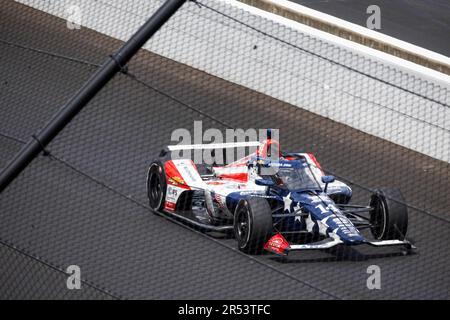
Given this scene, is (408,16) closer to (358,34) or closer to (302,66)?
(358,34)

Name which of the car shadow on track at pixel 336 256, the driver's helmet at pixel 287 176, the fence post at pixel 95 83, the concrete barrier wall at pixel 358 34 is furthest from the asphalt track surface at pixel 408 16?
the fence post at pixel 95 83

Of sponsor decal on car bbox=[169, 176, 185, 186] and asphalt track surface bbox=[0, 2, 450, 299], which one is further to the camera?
sponsor decal on car bbox=[169, 176, 185, 186]

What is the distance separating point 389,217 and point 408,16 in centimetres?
730

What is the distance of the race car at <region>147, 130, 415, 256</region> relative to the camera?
9.59 meters

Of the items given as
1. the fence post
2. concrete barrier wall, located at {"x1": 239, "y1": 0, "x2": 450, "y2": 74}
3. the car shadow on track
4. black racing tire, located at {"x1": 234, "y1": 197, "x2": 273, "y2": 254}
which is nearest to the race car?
black racing tire, located at {"x1": 234, "y1": 197, "x2": 273, "y2": 254}

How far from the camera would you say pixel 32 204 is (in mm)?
9633

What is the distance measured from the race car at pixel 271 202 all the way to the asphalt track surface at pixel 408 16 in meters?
4.97

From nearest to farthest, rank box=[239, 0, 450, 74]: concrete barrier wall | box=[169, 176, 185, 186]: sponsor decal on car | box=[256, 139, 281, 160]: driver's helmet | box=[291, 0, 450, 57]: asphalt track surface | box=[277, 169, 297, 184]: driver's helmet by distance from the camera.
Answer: box=[277, 169, 297, 184]: driver's helmet, box=[256, 139, 281, 160]: driver's helmet, box=[169, 176, 185, 186]: sponsor decal on car, box=[239, 0, 450, 74]: concrete barrier wall, box=[291, 0, 450, 57]: asphalt track surface

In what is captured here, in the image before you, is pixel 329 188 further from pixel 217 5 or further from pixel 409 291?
pixel 217 5

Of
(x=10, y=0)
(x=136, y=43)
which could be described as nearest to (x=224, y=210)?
(x=136, y=43)

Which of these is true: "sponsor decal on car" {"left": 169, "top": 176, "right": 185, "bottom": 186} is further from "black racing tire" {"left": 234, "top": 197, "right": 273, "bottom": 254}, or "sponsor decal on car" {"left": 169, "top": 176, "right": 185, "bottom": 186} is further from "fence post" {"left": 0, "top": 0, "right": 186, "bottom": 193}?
"fence post" {"left": 0, "top": 0, "right": 186, "bottom": 193}

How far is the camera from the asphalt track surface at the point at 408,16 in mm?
15398

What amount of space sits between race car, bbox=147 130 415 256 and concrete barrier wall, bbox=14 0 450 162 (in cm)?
164

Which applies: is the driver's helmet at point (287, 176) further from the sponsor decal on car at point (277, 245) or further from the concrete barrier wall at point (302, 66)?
the concrete barrier wall at point (302, 66)
